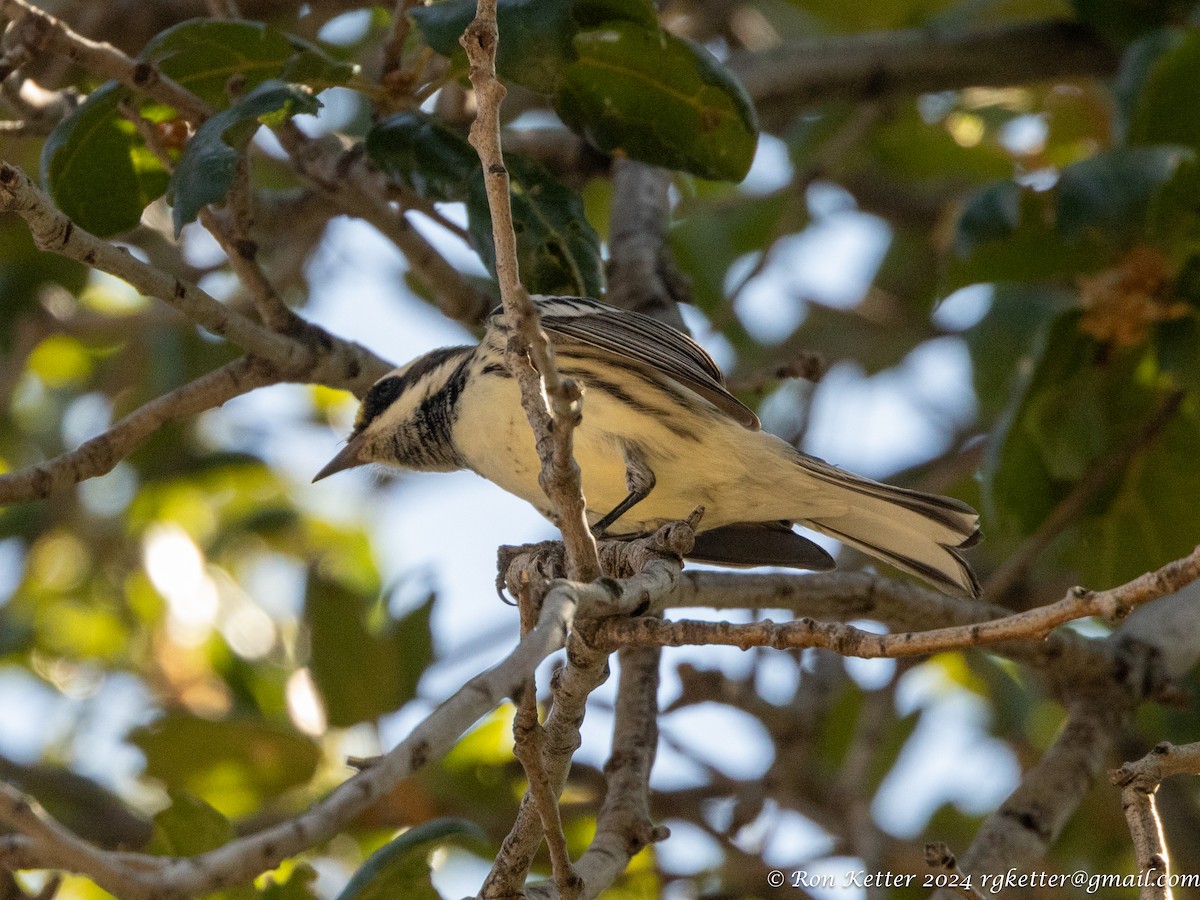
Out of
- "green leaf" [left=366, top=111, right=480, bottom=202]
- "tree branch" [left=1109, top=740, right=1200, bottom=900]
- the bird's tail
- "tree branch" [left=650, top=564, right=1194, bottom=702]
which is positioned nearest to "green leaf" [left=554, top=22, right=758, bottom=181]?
"green leaf" [left=366, top=111, right=480, bottom=202]

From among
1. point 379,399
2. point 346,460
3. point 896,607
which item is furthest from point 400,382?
point 896,607

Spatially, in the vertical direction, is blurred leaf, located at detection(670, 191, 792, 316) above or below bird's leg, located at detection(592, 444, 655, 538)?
above

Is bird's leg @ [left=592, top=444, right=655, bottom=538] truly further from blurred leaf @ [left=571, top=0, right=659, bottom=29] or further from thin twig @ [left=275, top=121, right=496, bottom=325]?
blurred leaf @ [left=571, top=0, right=659, bottom=29]

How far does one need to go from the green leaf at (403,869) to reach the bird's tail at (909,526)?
3.94 ft

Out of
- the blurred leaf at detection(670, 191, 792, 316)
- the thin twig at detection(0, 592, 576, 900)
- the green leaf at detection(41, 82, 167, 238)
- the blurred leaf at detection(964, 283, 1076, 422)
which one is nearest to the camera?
the thin twig at detection(0, 592, 576, 900)

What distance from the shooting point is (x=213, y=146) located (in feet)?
8.29

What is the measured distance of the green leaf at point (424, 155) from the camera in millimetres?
2791

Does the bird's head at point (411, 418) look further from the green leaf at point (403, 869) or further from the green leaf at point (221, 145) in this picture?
the green leaf at point (403, 869)

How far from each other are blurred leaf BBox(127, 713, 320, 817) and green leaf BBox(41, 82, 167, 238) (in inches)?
58.8

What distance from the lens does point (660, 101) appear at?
2.85 meters

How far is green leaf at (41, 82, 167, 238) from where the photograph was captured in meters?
2.72

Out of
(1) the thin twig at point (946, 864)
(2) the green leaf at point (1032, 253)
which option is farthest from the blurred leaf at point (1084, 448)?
(1) the thin twig at point (946, 864)

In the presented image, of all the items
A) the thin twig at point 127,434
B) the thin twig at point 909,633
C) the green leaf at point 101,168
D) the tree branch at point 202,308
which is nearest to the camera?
the thin twig at point 909,633

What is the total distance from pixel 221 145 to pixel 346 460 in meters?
1.58
